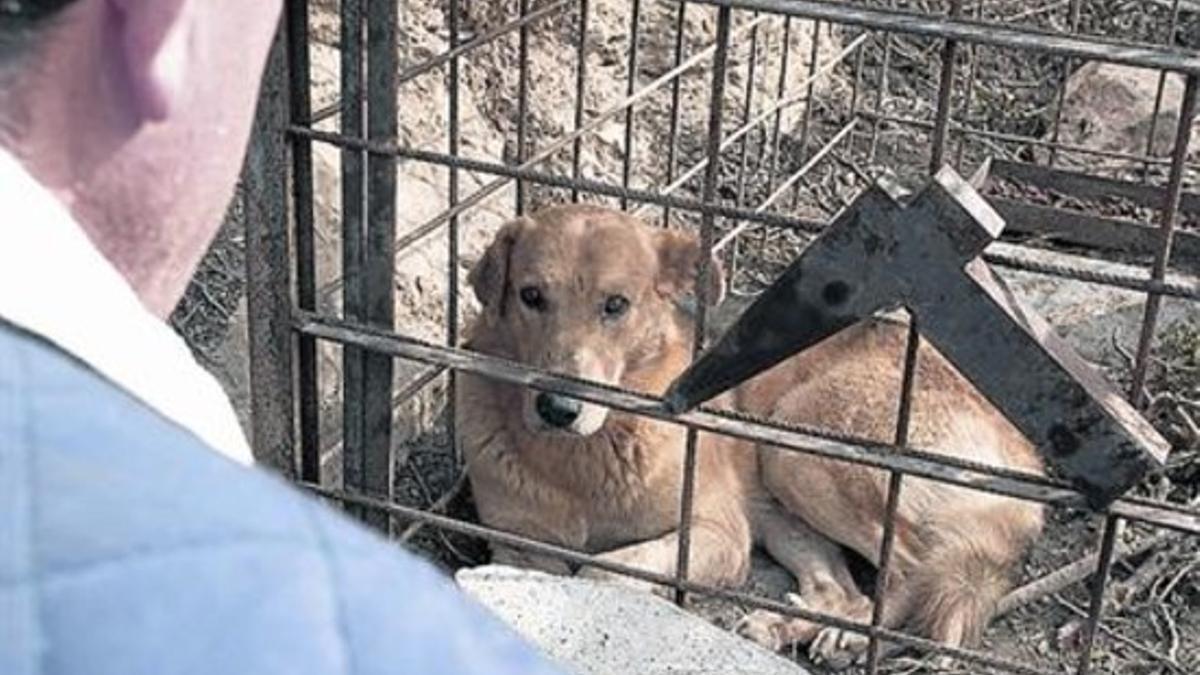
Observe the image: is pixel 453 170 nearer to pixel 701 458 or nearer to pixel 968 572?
pixel 701 458

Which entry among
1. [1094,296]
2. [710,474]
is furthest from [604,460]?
[1094,296]

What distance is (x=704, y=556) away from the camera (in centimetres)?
471

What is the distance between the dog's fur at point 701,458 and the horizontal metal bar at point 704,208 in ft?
3.99

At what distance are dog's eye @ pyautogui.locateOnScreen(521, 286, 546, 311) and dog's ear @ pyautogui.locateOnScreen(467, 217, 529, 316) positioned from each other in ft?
0.21

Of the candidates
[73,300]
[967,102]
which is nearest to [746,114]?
[967,102]

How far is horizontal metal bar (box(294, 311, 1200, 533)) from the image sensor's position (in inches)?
120

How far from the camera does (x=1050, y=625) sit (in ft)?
14.7

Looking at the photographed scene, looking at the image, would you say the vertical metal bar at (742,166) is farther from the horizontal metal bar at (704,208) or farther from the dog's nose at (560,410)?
the horizontal metal bar at (704,208)

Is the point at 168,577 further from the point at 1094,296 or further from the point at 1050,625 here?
the point at 1094,296

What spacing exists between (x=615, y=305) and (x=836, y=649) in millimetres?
912

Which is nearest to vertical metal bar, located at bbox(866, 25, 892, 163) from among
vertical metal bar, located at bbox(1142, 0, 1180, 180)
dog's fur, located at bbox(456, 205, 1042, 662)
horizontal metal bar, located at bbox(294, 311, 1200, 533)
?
vertical metal bar, located at bbox(1142, 0, 1180, 180)

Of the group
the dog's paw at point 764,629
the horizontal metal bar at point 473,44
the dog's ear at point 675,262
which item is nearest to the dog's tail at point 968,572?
the dog's paw at point 764,629

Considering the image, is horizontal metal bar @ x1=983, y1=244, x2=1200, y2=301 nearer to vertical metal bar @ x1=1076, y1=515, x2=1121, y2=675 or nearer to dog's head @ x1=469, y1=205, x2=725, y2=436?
vertical metal bar @ x1=1076, y1=515, x2=1121, y2=675

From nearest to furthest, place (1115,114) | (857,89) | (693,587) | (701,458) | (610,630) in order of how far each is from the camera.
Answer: (693,587), (610,630), (701,458), (857,89), (1115,114)
